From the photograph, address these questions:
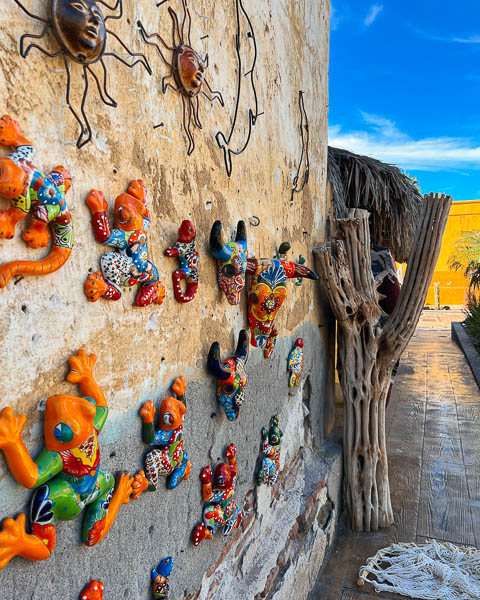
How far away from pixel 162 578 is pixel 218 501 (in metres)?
0.32

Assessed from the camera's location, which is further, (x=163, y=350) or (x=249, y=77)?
(x=249, y=77)

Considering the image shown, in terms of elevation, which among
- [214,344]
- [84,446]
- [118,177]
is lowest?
[84,446]

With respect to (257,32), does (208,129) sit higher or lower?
lower

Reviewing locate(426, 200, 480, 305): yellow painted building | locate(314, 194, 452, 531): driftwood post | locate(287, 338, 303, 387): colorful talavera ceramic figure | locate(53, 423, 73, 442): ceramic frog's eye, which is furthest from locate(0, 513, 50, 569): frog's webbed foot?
locate(426, 200, 480, 305): yellow painted building

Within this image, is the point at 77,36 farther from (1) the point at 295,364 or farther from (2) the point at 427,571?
(2) the point at 427,571

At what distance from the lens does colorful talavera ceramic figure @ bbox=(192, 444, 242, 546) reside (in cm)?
136

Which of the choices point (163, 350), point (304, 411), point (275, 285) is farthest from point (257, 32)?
point (304, 411)

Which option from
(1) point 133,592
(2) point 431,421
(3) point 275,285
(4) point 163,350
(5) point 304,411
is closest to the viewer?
(1) point 133,592

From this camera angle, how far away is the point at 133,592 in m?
1.05

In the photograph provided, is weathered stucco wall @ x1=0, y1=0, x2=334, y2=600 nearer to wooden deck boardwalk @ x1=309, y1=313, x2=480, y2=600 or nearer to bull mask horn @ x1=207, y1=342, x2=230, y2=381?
bull mask horn @ x1=207, y1=342, x2=230, y2=381

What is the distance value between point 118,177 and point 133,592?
0.96 metres

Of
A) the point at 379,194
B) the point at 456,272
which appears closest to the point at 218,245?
the point at 379,194

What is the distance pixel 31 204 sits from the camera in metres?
0.71

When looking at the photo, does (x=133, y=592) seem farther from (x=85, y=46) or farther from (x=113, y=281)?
(x=85, y=46)
